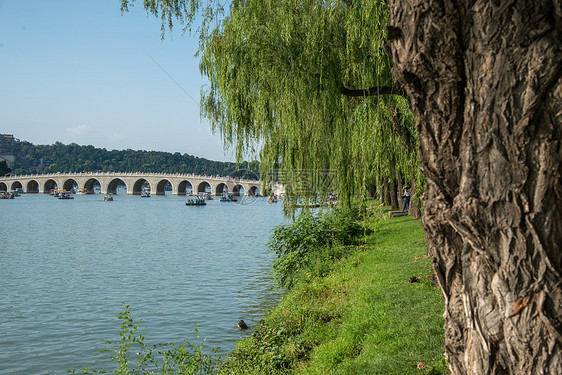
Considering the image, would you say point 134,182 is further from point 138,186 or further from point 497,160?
point 497,160

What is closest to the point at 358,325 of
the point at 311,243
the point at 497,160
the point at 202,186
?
the point at 497,160

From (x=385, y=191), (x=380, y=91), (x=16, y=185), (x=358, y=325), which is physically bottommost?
(x=358, y=325)

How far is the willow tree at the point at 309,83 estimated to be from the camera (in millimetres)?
7008

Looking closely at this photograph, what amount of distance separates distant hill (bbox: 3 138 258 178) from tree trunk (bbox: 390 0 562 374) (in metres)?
123

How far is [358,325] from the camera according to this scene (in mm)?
6840

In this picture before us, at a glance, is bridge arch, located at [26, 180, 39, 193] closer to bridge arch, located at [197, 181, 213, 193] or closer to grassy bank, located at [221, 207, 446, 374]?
bridge arch, located at [197, 181, 213, 193]

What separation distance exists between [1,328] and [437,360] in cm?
980

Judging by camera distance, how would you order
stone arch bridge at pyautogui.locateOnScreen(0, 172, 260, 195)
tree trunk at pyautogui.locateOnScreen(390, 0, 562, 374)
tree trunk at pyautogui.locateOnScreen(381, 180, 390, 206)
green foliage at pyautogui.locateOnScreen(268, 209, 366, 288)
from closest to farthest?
tree trunk at pyautogui.locateOnScreen(390, 0, 562, 374) → tree trunk at pyautogui.locateOnScreen(381, 180, 390, 206) → green foliage at pyautogui.locateOnScreen(268, 209, 366, 288) → stone arch bridge at pyautogui.locateOnScreen(0, 172, 260, 195)

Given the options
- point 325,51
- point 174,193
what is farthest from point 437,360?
point 174,193

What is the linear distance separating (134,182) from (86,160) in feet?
159

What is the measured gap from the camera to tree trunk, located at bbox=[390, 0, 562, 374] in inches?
99.3

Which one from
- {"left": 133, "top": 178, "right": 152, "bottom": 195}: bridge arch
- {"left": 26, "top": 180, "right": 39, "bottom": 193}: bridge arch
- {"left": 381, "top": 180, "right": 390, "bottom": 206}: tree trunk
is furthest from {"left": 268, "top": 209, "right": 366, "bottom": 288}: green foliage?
{"left": 26, "top": 180, "right": 39, "bottom": 193}: bridge arch

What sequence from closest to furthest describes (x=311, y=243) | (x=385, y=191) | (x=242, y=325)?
(x=242, y=325) → (x=311, y=243) → (x=385, y=191)

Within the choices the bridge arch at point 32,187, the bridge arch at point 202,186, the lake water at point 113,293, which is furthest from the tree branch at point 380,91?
the bridge arch at point 32,187
